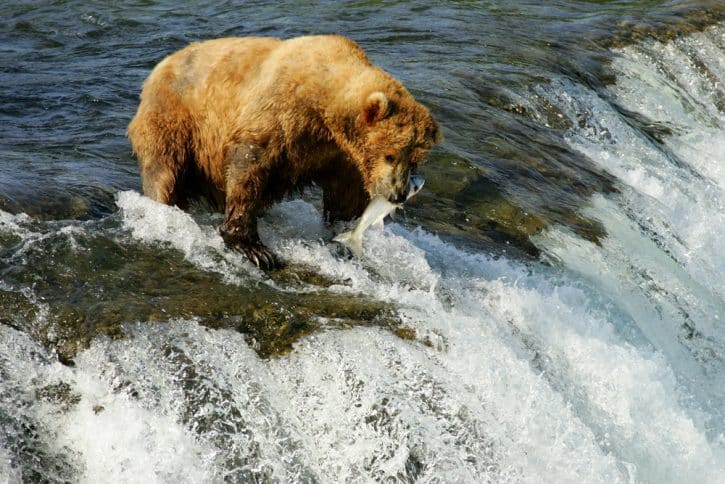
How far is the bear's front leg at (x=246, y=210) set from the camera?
5562 mm

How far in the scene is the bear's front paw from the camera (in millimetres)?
5617

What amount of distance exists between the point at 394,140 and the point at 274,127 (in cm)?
68

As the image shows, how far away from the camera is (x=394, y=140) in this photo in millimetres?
5535

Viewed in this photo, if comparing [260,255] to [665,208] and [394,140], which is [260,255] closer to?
[394,140]

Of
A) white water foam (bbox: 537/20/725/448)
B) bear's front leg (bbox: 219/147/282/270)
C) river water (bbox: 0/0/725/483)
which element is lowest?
→ white water foam (bbox: 537/20/725/448)

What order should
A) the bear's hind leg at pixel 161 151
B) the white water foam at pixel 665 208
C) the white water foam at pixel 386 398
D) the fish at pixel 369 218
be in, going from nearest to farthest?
the white water foam at pixel 386 398
the fish at pixel 369 218
the bear's hind leg at pixel 161 151
the white water foam at pixel 665 208

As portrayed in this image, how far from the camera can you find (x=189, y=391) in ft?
14.7

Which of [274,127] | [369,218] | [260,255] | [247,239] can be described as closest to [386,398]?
[369,218]

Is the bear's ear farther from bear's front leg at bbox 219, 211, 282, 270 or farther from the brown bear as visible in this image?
bear's front leg at bbox 219, 211, 282, 270

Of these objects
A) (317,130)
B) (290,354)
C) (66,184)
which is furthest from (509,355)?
(66,184)

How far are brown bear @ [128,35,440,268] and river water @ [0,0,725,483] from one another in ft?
1.09

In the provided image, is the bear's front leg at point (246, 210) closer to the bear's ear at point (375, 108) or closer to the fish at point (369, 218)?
the fish at point (369, 218)

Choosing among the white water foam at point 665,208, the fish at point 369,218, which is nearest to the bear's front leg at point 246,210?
the fish at point 369,218

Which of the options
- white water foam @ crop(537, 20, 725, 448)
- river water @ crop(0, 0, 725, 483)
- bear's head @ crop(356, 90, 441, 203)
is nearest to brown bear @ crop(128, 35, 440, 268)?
bear's head @ crop(356, 90, 441, 203)
